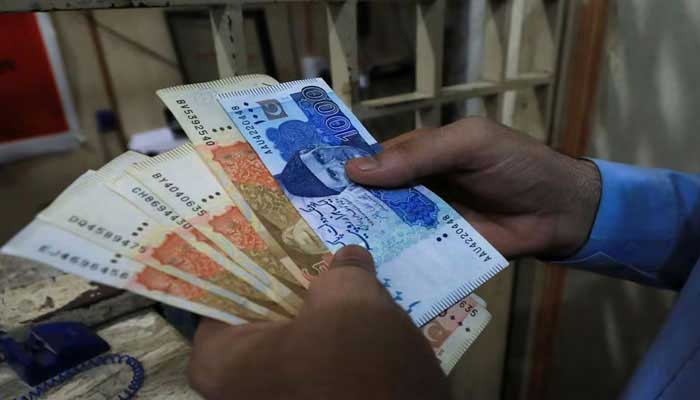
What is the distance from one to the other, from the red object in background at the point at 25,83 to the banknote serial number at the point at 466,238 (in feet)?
4.15

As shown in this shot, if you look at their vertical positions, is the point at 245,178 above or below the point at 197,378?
above

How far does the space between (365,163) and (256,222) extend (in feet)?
0.49

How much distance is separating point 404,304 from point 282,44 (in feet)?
4.42

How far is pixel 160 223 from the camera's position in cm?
40

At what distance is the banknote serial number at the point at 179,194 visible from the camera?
43 cm

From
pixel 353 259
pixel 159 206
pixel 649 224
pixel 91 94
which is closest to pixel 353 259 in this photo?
pixel 353 259

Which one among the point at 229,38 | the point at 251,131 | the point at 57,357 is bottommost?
the point at 57,357

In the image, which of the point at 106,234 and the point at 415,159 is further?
the point at 415,159

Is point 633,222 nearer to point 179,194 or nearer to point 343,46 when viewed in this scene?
point 343,46

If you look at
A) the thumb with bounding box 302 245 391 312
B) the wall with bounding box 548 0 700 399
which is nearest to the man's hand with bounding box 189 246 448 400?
the thumb with bounding box 302 245 391 312

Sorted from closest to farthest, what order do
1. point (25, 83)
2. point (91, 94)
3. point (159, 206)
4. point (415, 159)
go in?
point (159, 206), point (415, 159), point (25, 83), point (91, 94)

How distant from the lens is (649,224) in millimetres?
678

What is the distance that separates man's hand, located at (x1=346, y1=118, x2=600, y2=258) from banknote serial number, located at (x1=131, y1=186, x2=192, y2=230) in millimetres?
201

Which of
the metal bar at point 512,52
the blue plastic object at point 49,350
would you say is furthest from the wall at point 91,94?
the metal bar at point 512,52
